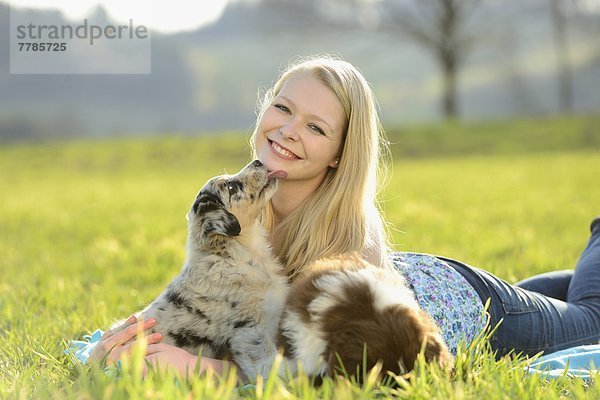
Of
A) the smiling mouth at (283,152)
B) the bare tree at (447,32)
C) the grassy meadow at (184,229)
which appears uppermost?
the bare tree at (447,32)

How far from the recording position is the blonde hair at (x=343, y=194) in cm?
457

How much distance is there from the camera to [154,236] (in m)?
9.62

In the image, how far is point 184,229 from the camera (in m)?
10.2

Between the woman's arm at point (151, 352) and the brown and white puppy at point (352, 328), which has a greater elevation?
the brown and white puppy at point (352, 328)

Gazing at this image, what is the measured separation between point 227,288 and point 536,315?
208cm

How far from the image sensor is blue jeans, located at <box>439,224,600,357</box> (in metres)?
4.45

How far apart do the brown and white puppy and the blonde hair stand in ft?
5.25

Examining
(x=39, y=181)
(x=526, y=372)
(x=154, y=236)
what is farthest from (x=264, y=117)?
(x=39, y=181)

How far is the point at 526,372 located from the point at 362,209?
5.16 feet

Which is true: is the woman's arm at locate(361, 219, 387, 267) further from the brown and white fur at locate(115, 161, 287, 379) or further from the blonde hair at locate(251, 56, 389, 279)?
the brown and white fur at locate(115, 161, 287, 379)

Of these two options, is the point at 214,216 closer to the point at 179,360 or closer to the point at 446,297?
the point at 179,360

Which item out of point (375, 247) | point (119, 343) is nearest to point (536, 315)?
point (375, 247)

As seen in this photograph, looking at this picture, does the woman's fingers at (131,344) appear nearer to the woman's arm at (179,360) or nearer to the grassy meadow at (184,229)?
the woman's arm at (179,360)

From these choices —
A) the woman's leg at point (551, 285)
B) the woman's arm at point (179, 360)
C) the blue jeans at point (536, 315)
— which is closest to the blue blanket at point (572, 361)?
the blue jeans at point (536, 315)
